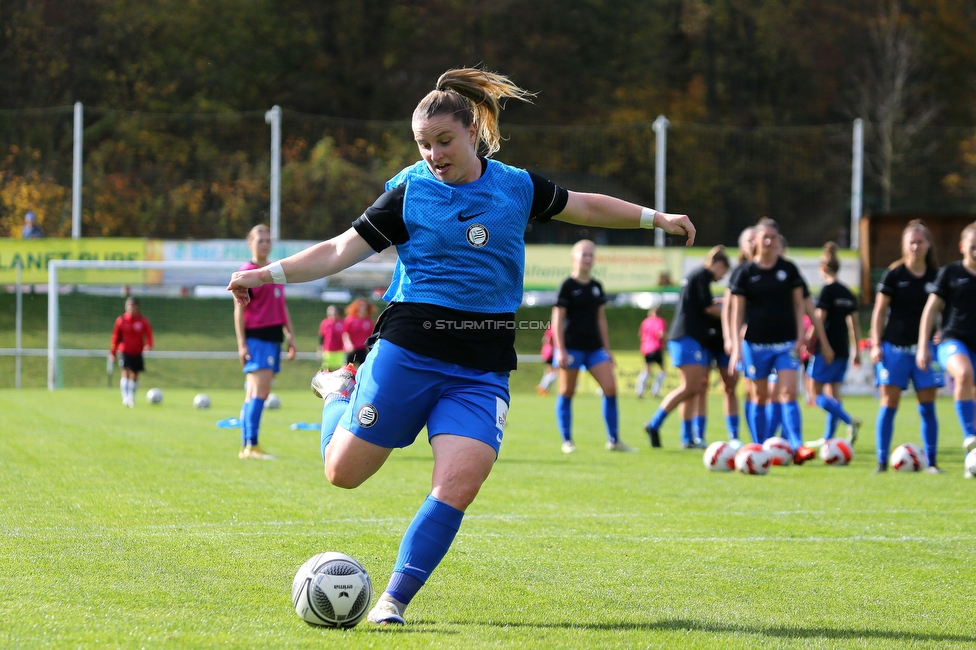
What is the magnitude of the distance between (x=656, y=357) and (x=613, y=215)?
16.8 meters

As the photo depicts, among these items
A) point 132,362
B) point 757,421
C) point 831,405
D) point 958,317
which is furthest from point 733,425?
point 132,362

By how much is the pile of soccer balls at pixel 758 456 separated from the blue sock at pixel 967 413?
3.48 ft

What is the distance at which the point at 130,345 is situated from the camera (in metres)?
18.4

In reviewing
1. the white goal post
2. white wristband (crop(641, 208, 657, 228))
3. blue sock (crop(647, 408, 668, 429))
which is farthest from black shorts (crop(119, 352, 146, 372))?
white wristband (crop(641, 208, 657, 228))

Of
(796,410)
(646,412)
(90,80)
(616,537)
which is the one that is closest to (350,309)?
(646,412)

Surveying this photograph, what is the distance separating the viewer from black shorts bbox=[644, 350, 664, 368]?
21.2 m

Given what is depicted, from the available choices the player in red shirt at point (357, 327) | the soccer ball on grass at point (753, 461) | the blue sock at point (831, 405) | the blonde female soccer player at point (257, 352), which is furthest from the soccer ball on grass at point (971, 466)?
the player in red shirt at point (357, 327)

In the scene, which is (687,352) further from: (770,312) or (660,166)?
(660,166)

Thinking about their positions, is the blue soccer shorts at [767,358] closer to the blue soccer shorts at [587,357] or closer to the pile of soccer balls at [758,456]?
the pile of soccer balls at [758,456]

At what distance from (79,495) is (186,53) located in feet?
96.5

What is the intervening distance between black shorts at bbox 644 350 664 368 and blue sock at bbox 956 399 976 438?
10920 mm

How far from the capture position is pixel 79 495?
24.9 ft

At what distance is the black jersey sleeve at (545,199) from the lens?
4.64 meters

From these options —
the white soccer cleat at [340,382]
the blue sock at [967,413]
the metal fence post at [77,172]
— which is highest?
the metal fence post at [77,172]
